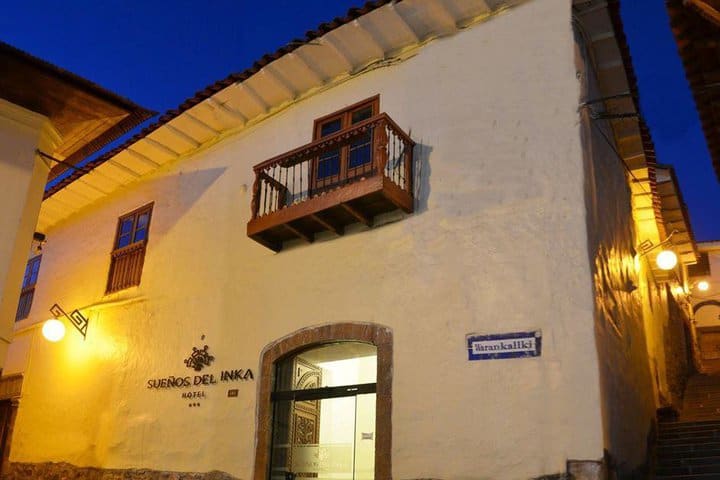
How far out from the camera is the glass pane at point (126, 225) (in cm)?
1283

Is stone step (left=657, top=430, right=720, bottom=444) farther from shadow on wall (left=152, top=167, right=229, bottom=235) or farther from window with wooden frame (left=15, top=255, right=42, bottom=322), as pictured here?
window with wooden frame (left=15, top=255, right=42, bottom=322)

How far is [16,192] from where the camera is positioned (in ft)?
29.2

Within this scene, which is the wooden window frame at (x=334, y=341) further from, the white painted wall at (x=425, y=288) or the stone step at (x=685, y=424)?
the stone step at (x=685, y=424)

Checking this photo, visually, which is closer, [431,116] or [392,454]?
[392,454]

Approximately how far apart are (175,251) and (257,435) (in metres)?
3.93

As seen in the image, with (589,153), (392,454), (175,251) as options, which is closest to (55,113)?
(175,251)

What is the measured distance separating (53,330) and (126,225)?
2.37 metres

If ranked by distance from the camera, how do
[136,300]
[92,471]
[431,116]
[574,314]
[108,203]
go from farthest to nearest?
[108,203] → [136,300] → [92,471] → [431,116] → [574,314]

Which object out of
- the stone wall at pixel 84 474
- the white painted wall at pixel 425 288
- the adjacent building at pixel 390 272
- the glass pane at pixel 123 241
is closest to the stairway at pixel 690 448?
the adjacent building at pixel 390 272

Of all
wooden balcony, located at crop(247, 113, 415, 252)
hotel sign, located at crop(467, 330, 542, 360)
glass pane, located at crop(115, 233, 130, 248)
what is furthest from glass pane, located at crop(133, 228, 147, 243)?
hotel sign, located at crop(467, 330, 542, 360)

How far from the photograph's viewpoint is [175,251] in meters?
11.4

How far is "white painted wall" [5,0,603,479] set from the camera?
6.93 meters

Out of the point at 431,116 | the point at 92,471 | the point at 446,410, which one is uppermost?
the point at 431,116

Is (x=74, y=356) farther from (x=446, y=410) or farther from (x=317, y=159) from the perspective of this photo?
(x=446, y=410)
